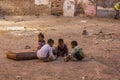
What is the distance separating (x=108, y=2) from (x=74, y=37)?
8833mm

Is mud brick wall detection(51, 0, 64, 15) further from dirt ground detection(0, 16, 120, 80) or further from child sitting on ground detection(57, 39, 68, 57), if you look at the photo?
child sitting on ground detection(57, 39, 68, 57)

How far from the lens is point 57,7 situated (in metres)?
22.3

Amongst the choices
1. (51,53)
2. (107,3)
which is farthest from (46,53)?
(107,3)

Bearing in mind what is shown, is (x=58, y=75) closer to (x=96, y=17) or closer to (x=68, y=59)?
(x=68, y=59)

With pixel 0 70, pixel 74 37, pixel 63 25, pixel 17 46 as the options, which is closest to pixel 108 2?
pixel 63 25

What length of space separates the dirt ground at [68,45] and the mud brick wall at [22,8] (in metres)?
0.81

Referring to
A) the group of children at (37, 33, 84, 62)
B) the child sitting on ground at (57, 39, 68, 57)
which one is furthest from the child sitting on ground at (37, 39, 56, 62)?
the child sitting on ground at (57, 39, 68, 57)

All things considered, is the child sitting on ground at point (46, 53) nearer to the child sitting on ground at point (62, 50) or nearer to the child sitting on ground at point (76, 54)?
the child sitting on ground at point (76, 54)

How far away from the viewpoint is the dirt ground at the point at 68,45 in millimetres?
8727

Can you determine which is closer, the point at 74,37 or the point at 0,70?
the point at 0,70

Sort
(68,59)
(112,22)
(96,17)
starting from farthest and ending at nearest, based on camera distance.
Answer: (96,17) < (112,22) < (68,59)

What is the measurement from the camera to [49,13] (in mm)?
22406

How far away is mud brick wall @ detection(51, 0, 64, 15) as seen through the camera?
22266mm

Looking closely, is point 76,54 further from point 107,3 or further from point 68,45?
point 107,3
